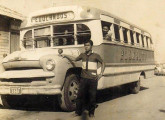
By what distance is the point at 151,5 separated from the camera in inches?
1984

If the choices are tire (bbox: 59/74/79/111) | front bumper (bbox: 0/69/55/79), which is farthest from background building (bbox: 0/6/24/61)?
tire (bbox: 59/74/79/111)

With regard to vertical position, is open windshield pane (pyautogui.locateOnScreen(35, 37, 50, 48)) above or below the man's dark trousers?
above

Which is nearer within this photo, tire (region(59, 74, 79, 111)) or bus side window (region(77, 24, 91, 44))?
tire (region(59, 74, 79, 111))

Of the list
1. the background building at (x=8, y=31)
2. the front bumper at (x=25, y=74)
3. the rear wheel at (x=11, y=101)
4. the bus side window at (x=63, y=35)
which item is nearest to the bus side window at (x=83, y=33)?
the bus side window at (x=63, y=35)

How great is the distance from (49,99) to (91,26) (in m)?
2.71

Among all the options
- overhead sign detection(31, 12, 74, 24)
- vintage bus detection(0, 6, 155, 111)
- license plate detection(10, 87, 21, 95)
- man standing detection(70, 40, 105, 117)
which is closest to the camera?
man standing detection(70, 40, 105, 117)

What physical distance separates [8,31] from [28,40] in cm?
766

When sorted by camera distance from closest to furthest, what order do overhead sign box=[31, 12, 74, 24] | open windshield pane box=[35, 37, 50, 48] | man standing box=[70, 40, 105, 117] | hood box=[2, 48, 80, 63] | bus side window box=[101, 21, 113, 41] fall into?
man standing box=[70, 40, 105, 117] → hood box=[2, 48, 80, 63] → overhead sign box=[31, 12, 74, 24] → bus side window box=[101, 21, 113, 41] → open windshield pane box=[35, 37, 50, 48]

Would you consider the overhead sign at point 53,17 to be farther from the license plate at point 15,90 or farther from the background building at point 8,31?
the background building at point 8,31

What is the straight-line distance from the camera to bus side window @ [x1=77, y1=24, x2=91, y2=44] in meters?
8.02

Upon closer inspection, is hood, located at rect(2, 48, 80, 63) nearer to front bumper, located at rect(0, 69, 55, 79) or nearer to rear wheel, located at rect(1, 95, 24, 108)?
front bumper, located at rect(0, 69, 55, 79)

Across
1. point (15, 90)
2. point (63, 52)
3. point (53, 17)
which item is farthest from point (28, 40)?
point (15, 90)

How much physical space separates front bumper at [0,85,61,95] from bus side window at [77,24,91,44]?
76.2 inches

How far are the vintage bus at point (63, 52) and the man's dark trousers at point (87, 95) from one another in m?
0.38
